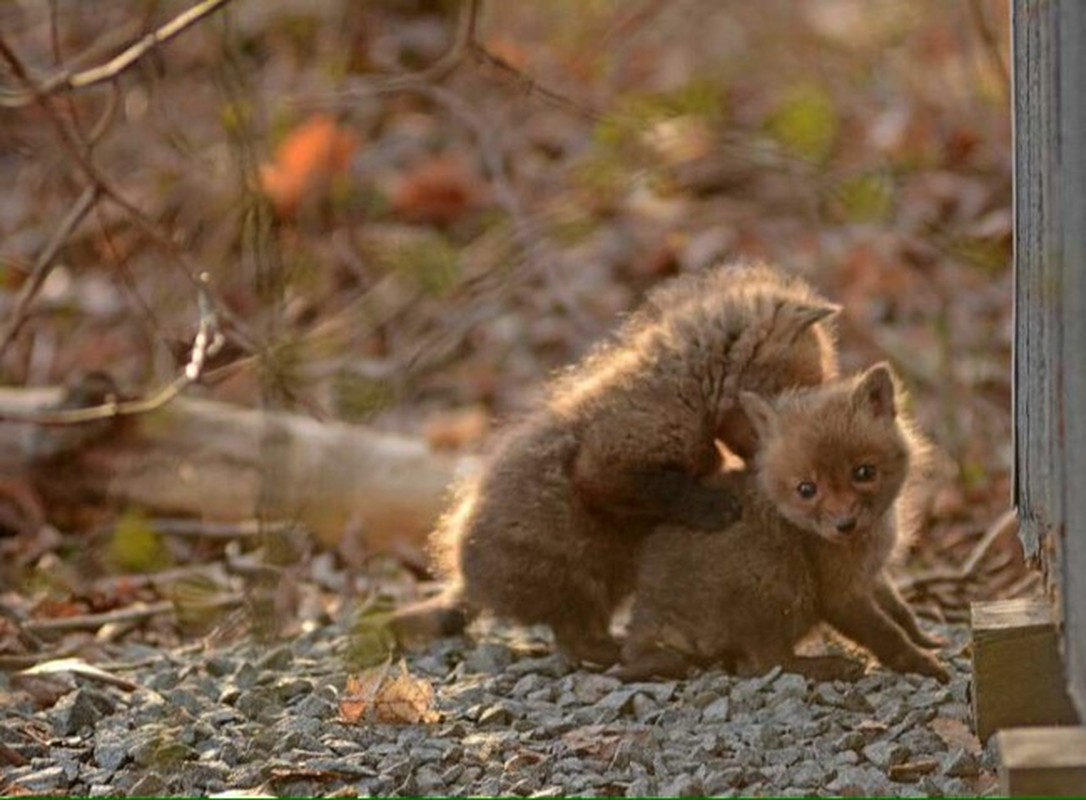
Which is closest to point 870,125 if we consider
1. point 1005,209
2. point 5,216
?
point 1005,209

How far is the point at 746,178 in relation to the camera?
11977mm

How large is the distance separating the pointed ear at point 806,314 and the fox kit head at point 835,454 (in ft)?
1.05

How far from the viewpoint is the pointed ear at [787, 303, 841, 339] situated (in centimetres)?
621

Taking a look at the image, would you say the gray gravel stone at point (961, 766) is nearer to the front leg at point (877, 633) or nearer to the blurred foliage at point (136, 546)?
the front leg at point (877, 633)

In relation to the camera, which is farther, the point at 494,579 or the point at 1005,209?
the point at 1005,209

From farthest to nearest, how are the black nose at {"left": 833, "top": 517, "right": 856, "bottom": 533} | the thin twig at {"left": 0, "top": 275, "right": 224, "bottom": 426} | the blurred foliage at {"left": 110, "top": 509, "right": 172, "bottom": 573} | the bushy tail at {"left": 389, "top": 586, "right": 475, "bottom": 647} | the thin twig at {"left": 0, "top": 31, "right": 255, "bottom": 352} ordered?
the blurred foliage at {"left": 110, "top": 509, "right": 172, "bottom": 573} < the thin twig at {"left": 0, "top": 275, "right": 224, "bottom": 426} < the thin twig at {"left": 0, "top": 31, "right": 255, "bottom": 352} < the bushy tail at {"left": 389, "top": 586, "right": 475, "bottom": 647} < the black nose at {"left": 833, "top": 517, "right": 856, "bottom": 533}

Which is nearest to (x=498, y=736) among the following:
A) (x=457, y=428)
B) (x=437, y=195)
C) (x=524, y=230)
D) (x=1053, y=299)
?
(x=1053, y=299)

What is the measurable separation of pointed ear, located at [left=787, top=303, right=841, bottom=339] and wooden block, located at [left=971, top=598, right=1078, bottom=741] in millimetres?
1398

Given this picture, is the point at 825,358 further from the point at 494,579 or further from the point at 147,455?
the point at 147,455

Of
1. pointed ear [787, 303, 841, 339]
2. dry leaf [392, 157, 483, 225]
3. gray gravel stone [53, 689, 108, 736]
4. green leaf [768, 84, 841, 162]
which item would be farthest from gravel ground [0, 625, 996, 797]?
dry leaf [392, 157, 483, 225]

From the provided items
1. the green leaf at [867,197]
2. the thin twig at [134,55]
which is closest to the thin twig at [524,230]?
the green leaf at [867,197]

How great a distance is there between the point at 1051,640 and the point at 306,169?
24.5 feet

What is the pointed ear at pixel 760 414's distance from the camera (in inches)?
233

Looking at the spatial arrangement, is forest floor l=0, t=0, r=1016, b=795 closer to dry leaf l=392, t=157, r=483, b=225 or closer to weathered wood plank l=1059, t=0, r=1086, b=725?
dry leaf l=392, t=157, r=483, b=225
